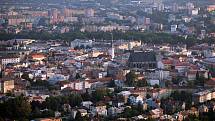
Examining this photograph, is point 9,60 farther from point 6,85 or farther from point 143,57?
A: point 6,85

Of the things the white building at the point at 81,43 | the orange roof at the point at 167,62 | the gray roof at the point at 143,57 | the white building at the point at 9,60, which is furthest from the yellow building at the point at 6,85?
the white building at the point at 81,43

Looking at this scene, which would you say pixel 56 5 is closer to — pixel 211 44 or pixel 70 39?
pixel 70 39

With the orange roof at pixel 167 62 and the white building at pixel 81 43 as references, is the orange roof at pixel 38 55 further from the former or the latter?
the orange roof at pixel 167 62

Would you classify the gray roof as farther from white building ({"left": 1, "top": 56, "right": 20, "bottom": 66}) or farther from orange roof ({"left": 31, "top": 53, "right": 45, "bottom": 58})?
white building ({"left": 1, "top": 56, "right": 20, "bottom": 66})

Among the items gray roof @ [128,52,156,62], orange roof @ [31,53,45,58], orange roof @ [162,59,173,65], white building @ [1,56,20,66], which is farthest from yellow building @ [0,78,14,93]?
orange roof @ [31,53,45,58]

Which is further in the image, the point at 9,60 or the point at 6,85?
the point at 9,60

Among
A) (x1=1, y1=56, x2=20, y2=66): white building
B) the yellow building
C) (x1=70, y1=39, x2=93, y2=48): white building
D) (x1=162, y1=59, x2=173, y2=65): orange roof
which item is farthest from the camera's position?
(x1=70, y1=39, x2=93, y2=48): white building

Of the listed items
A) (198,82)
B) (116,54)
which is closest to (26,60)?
(116,54)

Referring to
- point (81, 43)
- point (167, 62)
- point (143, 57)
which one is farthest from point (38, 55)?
point (167, 62)
